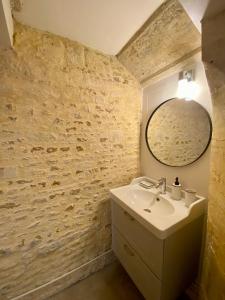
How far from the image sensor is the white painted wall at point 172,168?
1239 millimetres

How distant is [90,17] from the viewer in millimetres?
1117

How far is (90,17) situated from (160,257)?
1.74 meters

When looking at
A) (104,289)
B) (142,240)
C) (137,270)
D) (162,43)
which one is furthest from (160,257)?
(162,43)

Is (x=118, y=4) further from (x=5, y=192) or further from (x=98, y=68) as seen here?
(x=5, y=192)

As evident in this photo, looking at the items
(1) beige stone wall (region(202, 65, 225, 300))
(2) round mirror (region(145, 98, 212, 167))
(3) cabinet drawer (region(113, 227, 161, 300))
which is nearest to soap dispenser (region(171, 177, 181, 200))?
(2) round mirror (region(145, 98, 212, 167))

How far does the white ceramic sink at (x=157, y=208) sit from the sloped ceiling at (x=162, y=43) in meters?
1.20

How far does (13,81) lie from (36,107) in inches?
8.9

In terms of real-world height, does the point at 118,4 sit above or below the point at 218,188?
above

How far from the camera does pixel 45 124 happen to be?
1.28 meters

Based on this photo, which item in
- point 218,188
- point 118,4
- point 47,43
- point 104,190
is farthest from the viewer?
point 104,190

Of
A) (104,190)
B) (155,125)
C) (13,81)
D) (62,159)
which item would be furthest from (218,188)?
(13,81)

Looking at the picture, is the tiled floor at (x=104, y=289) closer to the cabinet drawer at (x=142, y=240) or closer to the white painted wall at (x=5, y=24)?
the cabinet drawer at (x=142, y=240)

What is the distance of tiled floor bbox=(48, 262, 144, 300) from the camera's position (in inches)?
56.4

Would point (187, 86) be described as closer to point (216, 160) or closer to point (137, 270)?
point (216, 160)
